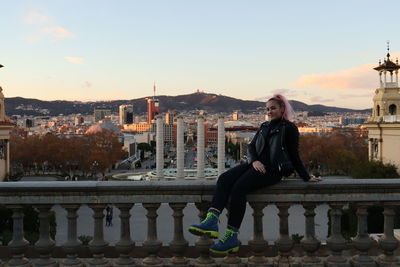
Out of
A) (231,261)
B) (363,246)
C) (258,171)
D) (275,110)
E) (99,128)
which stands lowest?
(231,261)

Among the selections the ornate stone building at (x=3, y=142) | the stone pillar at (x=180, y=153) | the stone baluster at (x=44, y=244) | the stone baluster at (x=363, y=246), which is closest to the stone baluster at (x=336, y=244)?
the stone baluster at (x=363, y=246)

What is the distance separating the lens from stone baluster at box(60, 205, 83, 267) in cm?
470

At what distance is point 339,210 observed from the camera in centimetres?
483

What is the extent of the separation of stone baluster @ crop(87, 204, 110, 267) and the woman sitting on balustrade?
956 millimetres

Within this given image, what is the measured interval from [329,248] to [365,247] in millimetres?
350

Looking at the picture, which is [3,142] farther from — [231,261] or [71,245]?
[231,261]

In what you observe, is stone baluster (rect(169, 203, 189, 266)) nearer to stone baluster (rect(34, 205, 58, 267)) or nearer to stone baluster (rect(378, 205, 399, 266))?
stone baluster (rect(34, 205, 58, 267))

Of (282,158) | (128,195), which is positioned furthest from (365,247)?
(128,195)

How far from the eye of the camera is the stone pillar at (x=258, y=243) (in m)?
4.69

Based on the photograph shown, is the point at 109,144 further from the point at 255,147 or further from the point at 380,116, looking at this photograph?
the point at 255,147

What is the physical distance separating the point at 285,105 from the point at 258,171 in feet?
2.58

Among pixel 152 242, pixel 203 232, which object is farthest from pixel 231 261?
pixel 152 242

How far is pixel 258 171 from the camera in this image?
4629 millimetres

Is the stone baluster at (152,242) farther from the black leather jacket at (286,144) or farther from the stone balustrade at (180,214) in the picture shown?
the black leather jacket at (286,144)
